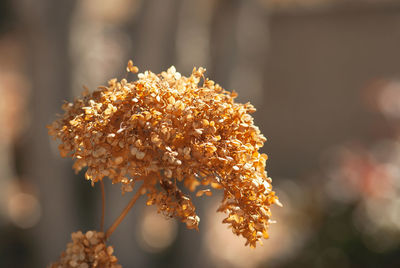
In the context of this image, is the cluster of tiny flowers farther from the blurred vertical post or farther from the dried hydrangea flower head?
the blurred vertical post

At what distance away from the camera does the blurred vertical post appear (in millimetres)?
3258

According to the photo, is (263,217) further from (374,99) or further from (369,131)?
(369,131)

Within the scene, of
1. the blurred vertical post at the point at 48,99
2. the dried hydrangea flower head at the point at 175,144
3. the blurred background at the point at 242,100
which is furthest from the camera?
the blurred background at the point at 242,100

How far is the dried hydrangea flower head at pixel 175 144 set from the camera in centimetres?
95

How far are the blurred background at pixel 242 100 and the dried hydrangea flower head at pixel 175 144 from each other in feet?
7.88

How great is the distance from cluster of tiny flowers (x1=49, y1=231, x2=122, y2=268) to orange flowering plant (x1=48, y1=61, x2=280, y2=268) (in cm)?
14

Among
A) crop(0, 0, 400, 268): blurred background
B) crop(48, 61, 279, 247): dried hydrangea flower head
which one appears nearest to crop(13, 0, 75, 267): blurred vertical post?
crop(0, 0, 400, 268): blurred background

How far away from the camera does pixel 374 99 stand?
507 centimetres

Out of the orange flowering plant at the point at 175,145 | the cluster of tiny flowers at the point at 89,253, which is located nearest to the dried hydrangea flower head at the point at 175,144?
the orange flowering plant at the point at 175,145

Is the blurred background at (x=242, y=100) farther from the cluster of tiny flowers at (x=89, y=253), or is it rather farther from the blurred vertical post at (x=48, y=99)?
the cluster of tiny flowers at (x=89, y=253)

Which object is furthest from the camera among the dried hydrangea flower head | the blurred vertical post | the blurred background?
the blurred background

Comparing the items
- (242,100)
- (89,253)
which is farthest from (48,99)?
(89,253)

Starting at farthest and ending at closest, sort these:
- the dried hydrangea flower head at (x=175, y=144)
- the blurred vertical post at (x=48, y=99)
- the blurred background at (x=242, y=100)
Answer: the blurred background at (x=242, y=100), the blurred vertical post at (x=48, y=99), the dried hydrangea flower head at (x=175, y=144)

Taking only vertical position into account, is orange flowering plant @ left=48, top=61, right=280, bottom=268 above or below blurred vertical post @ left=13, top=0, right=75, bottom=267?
below
